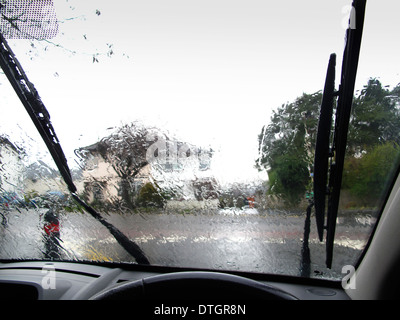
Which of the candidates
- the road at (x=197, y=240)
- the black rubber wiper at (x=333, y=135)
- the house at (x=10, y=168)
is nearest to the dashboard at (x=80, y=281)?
the road at (x=197, y=240)

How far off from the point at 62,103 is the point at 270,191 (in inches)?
83.3

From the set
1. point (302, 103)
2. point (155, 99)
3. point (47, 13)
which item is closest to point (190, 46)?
point (155, 99)

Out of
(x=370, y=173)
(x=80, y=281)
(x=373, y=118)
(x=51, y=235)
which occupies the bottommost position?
(x=80, y=281)

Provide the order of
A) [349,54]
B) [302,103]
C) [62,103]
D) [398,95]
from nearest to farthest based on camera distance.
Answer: [349,54]
[398,95]
[302,103]
[62,103]

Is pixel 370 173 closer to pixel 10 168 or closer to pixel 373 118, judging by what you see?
pixel 373 118

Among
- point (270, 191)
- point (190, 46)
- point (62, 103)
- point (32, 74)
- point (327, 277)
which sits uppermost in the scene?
point (190, 46)

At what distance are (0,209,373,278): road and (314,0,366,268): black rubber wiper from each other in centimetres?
22

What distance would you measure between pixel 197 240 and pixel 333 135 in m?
1.62

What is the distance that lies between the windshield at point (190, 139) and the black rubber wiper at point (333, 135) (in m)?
0.17

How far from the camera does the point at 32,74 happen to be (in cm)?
279

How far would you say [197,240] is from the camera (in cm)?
304

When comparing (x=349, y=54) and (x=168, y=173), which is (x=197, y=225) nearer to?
(x=168, y=173)

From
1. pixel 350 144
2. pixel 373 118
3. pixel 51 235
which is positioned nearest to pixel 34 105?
pixel 51 235

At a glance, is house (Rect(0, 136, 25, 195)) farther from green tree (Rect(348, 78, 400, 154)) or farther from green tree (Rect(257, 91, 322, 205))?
green tree (Rect(348, 78, 400, 154))
